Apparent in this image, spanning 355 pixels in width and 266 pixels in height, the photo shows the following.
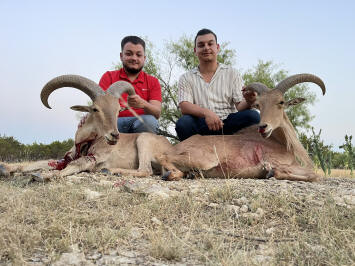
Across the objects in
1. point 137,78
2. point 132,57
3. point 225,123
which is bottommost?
point 225,123

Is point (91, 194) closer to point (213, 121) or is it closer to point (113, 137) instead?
point (113, 137)

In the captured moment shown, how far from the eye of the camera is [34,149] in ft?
81.0

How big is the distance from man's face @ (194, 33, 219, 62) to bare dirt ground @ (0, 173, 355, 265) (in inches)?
145

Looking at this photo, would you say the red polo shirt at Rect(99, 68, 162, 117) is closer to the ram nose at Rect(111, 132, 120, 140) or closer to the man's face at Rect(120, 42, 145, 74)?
the man's face at Rect(120, 42, 145, 74)

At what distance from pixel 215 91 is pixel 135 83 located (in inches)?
73.1

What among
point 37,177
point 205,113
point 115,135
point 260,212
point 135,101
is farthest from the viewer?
point 135,101

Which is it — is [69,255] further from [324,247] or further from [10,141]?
[10,141]

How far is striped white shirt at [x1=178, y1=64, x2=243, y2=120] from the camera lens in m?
7.77

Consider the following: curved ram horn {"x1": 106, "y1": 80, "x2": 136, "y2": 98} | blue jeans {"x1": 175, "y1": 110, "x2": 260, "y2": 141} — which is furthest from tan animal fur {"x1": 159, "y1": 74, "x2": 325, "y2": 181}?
curved ram horn {"x1": 106, "y1": 80, "x2": 136, "y2": 98}

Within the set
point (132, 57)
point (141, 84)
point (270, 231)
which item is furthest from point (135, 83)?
point (270, 231)

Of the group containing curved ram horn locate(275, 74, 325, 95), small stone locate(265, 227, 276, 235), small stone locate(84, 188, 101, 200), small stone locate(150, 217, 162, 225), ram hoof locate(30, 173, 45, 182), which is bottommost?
small stone locate(265, 227, 276, 235)

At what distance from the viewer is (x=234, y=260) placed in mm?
2438

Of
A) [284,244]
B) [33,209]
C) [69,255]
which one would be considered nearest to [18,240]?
[69,255]

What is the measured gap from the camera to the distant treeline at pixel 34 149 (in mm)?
20569
